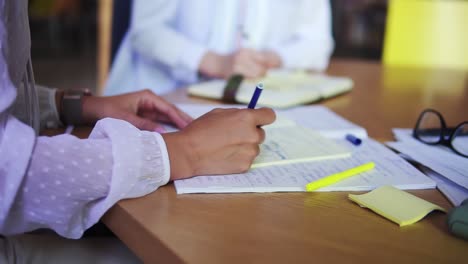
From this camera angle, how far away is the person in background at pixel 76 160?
21.6 inches

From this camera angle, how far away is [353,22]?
4.05 metres

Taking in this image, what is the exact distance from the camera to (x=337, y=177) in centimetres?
64

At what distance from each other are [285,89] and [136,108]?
0.42 meters

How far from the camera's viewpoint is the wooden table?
18.6 inches

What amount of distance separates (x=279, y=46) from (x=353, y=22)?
8.50 feet

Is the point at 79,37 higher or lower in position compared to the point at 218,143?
lower

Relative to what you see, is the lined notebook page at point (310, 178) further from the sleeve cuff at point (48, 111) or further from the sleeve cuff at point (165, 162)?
the sleeve cuff at point (48, 111)

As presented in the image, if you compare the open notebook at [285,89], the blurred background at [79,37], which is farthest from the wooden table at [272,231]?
the blurred background at [79,37]

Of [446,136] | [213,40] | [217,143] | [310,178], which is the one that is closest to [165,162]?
[217,143]

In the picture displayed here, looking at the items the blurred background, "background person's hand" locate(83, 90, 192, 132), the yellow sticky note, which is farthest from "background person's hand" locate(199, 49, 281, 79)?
the blurred background

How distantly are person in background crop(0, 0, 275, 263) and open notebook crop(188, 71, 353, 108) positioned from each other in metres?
0.39

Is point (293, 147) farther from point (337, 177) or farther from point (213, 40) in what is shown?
point (213, 40)

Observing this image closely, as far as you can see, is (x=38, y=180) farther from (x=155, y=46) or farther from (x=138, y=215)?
(x=155, y=46)

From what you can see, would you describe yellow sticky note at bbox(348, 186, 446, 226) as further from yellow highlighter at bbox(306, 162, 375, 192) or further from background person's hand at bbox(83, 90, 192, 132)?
background person's hand at bbox(83, 90, 192, 132)
